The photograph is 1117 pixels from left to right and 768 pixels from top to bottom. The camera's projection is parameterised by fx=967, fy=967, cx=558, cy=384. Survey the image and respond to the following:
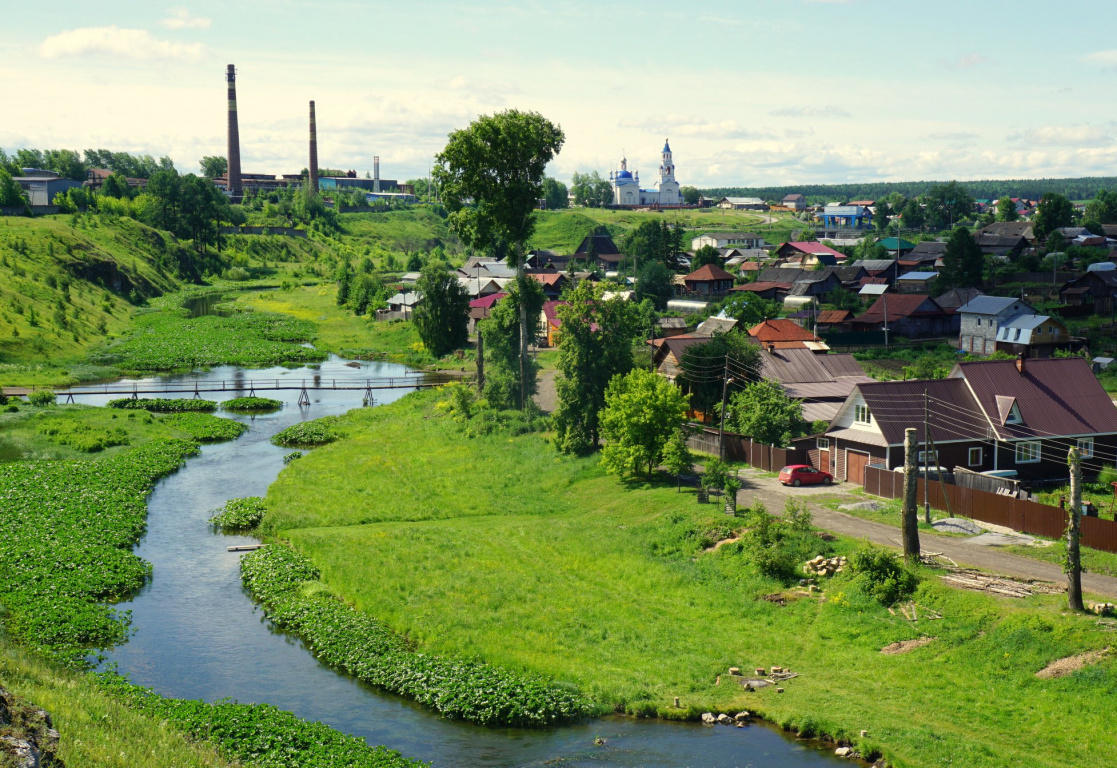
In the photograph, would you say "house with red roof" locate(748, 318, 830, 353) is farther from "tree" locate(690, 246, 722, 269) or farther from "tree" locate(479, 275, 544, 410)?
"tree" locate(690, 246, 722, 269)

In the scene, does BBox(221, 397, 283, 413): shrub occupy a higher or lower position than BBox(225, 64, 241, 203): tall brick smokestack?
lower

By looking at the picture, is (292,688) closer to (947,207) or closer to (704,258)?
(704,258)

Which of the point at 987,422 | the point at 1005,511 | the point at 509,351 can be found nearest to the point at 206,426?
the point at 509,351

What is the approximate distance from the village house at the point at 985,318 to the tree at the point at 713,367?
39.8 metres

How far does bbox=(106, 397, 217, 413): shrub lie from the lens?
216 feet

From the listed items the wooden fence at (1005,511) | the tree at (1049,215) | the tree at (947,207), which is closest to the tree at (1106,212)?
the tree at (1049,215)

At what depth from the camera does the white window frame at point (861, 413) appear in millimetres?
43625

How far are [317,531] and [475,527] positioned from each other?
6.61 metres

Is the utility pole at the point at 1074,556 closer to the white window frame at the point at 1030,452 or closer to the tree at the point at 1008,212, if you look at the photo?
the white window frame at the point at 1030,452

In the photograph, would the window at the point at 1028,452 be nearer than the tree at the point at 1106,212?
Yes

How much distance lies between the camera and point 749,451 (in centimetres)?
4716

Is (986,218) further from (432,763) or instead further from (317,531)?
(432,763)

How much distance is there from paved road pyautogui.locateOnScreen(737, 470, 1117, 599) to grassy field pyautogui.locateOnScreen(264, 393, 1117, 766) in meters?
2.24

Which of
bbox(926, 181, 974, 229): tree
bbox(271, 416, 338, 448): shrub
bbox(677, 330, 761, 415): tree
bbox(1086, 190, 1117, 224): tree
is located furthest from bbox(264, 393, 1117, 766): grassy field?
bbox(926, 181, 974, 229): tree
